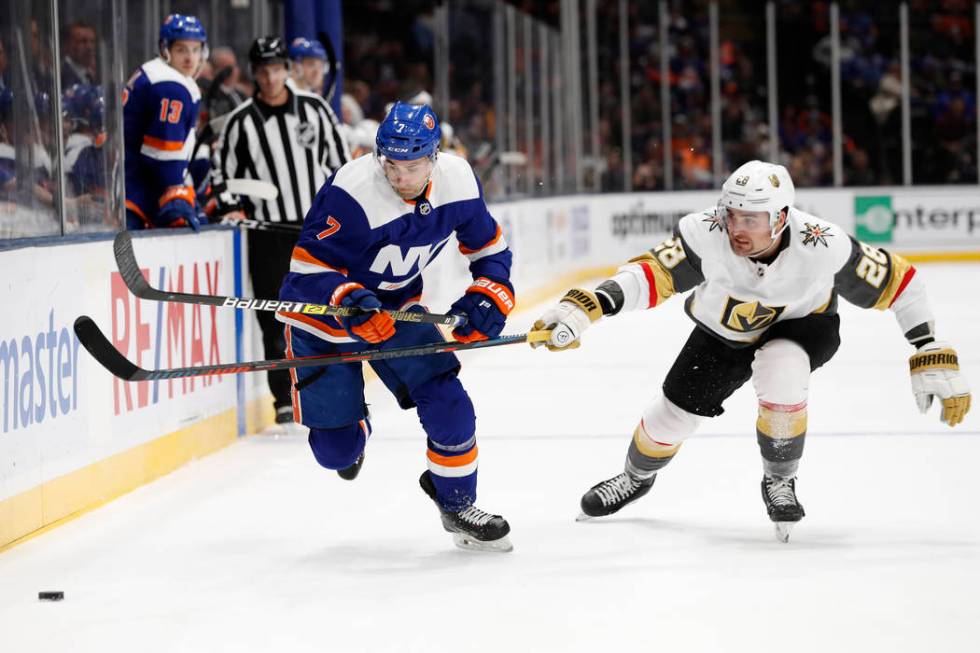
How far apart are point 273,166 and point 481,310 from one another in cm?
233

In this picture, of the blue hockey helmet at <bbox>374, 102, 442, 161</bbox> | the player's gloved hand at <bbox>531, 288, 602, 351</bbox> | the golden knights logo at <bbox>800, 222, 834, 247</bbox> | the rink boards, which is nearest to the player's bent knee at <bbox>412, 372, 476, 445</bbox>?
the player's gloved hand at <bbox>531, 288, 602, 351</bbox>

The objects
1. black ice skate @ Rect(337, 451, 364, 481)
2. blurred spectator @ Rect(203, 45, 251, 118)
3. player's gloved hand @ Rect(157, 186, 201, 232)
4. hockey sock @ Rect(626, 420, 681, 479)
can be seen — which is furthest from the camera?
blurred spectator @ Rect(203, 45, 251, 118)

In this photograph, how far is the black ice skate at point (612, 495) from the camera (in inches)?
153

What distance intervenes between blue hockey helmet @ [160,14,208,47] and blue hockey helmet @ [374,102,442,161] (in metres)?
2.07

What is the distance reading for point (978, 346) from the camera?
26.2 feet

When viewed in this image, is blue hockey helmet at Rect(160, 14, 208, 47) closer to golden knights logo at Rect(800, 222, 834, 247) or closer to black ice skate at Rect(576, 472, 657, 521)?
black ice skate at Rect(576, 472, 657, 521)

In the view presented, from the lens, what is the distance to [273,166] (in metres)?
5.59

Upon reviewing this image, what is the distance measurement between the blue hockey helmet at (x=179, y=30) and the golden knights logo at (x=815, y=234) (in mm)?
2592

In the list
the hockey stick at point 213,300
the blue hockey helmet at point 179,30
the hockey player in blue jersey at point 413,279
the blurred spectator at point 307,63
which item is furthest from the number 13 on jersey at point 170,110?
the hockey stick at point 213,300

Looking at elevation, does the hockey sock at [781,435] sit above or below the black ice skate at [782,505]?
above

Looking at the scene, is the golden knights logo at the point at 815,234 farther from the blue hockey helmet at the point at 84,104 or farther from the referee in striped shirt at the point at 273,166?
the referee in striped shirt at the point at 273,166

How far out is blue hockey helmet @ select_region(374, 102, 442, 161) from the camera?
331 centimetres

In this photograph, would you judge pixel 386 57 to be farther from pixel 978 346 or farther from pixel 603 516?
pixel 603 516

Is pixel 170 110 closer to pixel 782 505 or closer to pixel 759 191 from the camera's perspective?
pixel 759 191
